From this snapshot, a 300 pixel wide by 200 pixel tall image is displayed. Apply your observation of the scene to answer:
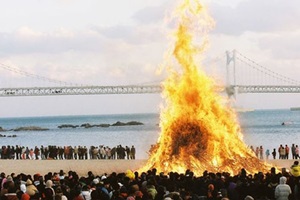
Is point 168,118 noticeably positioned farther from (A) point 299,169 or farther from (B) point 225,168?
(A) point 299,169

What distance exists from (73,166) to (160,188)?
54.5ft

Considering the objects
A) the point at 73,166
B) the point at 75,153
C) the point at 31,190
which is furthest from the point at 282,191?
the point at 75,153

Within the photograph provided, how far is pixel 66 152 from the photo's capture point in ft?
114

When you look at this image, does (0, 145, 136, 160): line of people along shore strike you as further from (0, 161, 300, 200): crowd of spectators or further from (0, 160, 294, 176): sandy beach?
(0, 161, 300, 200): crowd of spectators

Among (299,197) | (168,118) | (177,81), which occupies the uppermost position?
(177,81)

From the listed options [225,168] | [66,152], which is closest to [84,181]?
[225,168]

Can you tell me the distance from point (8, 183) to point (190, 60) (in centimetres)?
1086


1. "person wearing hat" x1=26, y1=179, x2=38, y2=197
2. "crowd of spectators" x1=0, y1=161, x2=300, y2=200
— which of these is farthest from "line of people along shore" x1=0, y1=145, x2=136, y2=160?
"person wearing hat" x1=26, y1=179, x2=38, y2=197

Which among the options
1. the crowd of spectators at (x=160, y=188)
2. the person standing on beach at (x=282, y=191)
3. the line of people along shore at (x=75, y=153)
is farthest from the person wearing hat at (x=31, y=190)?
the line of people along shore at (x=75, y=153)

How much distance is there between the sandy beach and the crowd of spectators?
1115 cm

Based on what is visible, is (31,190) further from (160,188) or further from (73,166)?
(73,166)

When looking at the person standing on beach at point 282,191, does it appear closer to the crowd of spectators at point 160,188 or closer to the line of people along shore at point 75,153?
the crowd of spectators at point 160,188

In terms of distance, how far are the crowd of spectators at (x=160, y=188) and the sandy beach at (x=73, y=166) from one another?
11.1 m

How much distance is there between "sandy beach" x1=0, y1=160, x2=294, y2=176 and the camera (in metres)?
27.5
